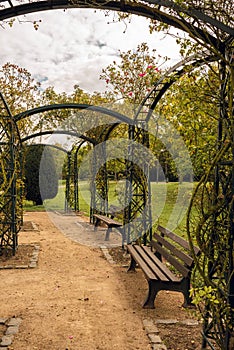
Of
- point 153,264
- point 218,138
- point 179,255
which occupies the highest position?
point 218,138

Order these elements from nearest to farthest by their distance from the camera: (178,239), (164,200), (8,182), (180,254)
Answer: (180,254) → (178,239) → (8,182) → (164,200)

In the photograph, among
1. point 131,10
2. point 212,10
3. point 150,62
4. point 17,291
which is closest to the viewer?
point 212,10

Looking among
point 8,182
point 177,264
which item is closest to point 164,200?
point 8,182

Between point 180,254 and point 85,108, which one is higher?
point 85,108

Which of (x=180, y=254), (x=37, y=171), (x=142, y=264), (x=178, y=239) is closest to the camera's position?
(x=180, y=254)

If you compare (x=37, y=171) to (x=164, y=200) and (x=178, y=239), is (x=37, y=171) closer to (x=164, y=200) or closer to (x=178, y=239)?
(x=164, y=200)

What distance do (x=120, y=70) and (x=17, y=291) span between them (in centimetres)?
580

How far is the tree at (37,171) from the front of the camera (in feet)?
61.9

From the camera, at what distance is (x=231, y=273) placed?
8.48 feet

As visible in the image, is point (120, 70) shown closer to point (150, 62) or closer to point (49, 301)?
point (150, 62)

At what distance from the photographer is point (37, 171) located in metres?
19.0

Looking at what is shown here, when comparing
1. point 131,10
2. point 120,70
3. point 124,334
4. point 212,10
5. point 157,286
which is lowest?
point 124,334

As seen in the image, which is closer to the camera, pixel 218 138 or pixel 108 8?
pixel 218 138

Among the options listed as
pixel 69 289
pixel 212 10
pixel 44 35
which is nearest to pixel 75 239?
pixel 69 289
